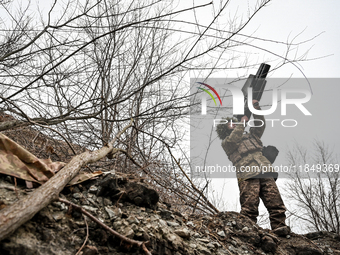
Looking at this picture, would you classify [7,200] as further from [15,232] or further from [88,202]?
[88,202]

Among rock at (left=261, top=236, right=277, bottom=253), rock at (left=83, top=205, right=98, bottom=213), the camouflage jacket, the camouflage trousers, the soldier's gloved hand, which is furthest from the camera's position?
the soldier's gloved hand

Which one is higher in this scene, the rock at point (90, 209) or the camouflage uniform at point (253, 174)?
the camouflage uniform at point (253, 174)

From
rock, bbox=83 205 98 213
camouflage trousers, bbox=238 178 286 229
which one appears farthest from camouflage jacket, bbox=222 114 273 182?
rock, bbox=83 205 98 213

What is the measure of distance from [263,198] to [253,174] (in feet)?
1.59

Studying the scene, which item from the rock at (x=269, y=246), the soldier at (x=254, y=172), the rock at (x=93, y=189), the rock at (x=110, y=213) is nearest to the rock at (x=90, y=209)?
the rock at (x=110, y=213)

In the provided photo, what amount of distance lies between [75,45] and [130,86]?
138 centimetres

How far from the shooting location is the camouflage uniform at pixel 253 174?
12.9ft

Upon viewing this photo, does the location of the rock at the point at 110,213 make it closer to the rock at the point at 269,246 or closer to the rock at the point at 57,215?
the rock at the point at 57,215

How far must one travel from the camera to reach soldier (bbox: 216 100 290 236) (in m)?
3.94

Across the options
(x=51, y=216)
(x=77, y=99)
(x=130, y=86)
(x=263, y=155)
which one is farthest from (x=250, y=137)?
(x=51, y=216)

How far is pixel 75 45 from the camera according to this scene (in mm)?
2488

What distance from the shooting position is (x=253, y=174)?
4305mm

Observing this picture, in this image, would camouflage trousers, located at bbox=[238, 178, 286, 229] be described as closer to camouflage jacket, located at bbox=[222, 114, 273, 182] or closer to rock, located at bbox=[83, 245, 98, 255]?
camouflage jacket, located at bbox=[222, 114, 273, 182]

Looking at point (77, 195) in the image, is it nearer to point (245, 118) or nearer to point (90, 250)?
point (90, 250)
